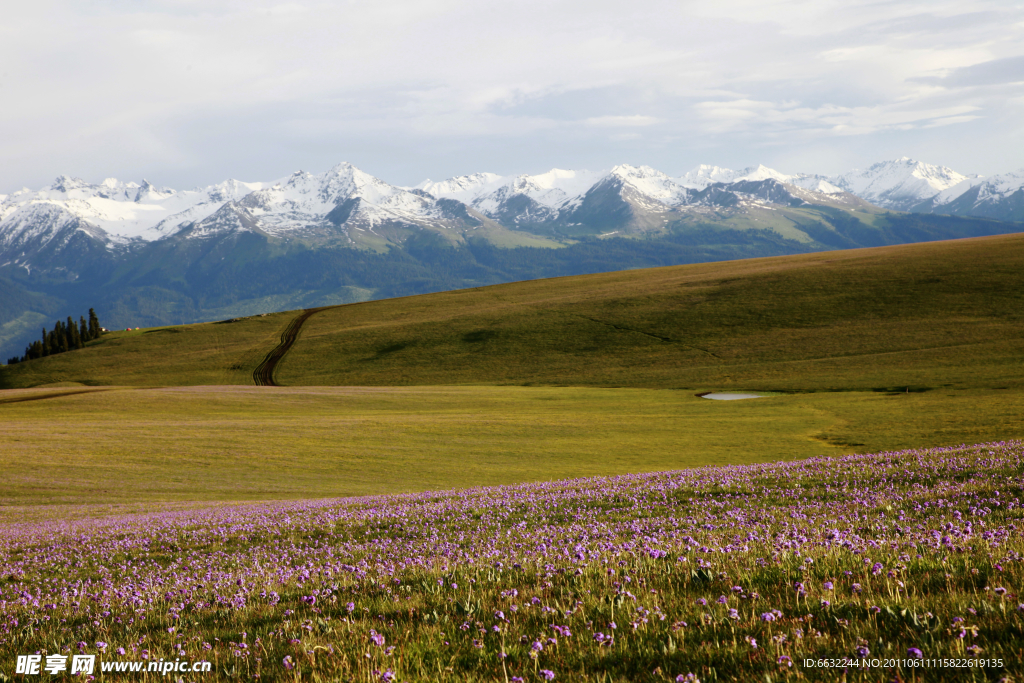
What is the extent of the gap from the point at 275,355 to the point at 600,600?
137 meters

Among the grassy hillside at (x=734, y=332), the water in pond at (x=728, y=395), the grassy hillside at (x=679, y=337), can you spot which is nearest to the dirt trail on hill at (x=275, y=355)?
the grassy hillside at (x=679, y=337)

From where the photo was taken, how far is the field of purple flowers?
4867 mm

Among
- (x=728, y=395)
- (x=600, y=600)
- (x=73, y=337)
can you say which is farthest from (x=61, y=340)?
A: (x=600, y=600)

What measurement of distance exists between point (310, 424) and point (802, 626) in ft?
186

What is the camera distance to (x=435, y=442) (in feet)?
160

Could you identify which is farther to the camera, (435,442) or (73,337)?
(73,337)

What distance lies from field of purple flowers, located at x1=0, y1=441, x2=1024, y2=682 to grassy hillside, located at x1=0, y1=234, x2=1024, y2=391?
225ft

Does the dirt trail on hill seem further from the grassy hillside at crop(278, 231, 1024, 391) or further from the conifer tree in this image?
the conifer tree

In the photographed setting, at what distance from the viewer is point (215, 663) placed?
5758 millimetres

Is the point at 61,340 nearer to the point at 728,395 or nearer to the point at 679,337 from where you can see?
the point at 679,337

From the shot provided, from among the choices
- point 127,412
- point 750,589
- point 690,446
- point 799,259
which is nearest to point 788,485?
point 750,589

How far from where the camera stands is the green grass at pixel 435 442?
3731 centimetres

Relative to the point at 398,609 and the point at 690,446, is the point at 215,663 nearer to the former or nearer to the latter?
the point at 398,609

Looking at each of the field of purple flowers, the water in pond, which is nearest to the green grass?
the water in pond
